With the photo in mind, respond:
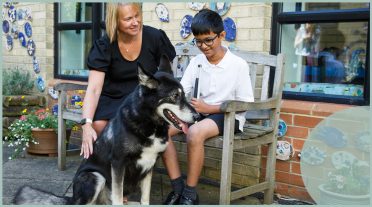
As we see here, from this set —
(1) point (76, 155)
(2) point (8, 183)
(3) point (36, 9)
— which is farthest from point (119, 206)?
(3) point (36, 9)

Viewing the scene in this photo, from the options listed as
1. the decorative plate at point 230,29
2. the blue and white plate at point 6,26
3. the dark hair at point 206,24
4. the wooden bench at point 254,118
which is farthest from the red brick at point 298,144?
the blue and white plate at point 6,26

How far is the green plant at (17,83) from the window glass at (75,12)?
1054 mm

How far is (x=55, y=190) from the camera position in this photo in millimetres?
4039

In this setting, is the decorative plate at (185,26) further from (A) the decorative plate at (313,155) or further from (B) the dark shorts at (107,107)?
(A) the decorative plate at (313,155)

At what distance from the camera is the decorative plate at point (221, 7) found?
4.13 metres

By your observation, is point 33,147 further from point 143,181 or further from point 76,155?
point 143,181

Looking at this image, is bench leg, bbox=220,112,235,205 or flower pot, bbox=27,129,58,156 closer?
bench leg, bbox=220,112,235,205

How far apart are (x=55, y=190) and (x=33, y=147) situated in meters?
1.45

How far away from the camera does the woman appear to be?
3359mm

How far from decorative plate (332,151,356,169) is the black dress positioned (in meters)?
1.65

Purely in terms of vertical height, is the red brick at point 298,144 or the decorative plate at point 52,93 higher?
the decorative plate at point 52,93

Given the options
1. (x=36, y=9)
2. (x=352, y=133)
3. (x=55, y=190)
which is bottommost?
(x=55, y=190)

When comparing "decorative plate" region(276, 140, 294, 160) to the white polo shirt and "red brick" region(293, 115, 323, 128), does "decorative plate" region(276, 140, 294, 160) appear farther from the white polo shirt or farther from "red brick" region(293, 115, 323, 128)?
the white polo shirt

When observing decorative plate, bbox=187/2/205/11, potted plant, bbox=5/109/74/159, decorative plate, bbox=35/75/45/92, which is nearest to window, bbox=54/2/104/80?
decorative plate, bbox=35/75/45/92
